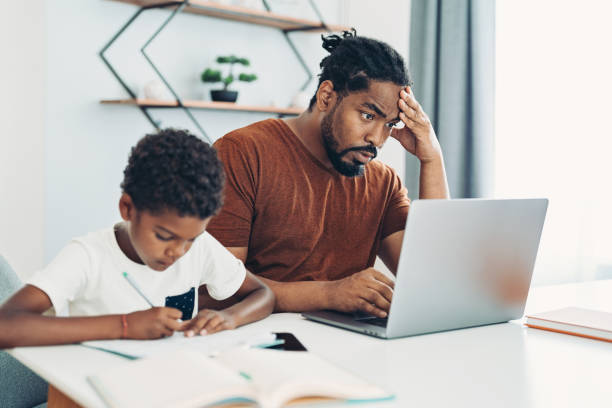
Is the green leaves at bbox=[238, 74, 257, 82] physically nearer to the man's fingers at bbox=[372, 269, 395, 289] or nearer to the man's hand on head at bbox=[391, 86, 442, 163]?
the man's hand on head at bbox=[391, 86, 442, 163]

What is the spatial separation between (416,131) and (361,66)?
0.25 m

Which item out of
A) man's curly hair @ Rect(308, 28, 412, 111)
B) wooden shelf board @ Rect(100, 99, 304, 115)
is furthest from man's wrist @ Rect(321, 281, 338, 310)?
wooden shelf board @ Rect(100, 99, 304, 115)

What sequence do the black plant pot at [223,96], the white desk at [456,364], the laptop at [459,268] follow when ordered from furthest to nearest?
the black plant pot at [223,96], the laptop at [459,268], the white desk at [456,364]

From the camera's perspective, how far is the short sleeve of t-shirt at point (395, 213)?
168 centimetres

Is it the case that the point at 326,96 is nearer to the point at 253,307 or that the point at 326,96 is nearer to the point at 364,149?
the point at 364,149

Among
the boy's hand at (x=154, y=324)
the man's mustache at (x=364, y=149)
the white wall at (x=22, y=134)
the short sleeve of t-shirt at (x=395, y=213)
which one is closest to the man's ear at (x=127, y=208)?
the boy's hand at (x=154, y=324)

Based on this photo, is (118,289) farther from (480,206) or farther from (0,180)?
(0,180)

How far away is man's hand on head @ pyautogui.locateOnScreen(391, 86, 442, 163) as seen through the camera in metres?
1.52

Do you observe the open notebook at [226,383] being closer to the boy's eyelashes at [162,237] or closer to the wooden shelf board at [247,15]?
the boy's eyelashes at [162,237]

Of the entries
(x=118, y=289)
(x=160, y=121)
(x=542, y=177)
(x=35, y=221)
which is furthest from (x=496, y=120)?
(x=118, y=289)

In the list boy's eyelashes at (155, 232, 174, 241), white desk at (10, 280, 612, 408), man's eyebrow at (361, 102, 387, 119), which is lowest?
white desk at (10, 280, 612, 408)

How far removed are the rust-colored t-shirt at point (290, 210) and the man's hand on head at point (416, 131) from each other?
15cm

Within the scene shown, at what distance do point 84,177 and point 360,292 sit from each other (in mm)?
1651

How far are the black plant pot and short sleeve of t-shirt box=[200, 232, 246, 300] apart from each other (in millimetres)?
1662
